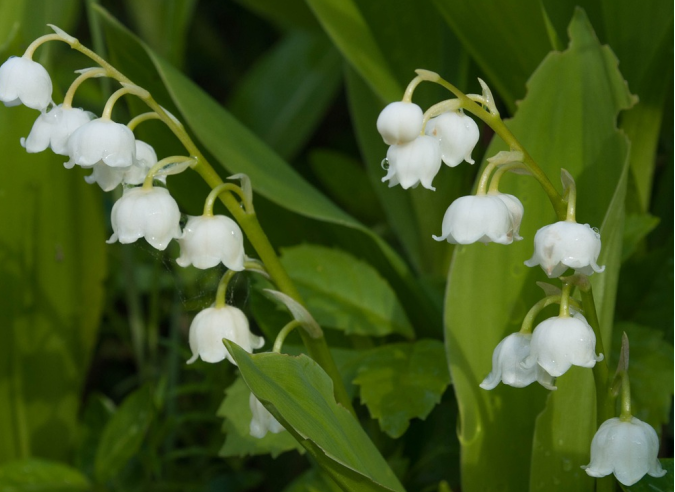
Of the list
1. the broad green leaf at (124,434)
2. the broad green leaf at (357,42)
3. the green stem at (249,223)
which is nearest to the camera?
the green stem at (249,223)

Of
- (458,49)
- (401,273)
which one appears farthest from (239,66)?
(401,273)

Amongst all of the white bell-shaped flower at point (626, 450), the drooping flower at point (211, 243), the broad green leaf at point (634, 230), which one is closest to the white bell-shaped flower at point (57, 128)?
the drooping flower at point (211, 243)

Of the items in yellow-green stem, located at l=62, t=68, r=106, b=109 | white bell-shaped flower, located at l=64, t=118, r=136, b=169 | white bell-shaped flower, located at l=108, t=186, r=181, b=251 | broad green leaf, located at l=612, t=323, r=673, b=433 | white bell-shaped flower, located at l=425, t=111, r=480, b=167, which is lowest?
broad green leaf, located at l=612, t=323, r=673, b=433

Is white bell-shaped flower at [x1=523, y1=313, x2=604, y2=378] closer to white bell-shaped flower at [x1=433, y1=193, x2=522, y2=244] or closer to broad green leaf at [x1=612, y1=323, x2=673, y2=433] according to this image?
white bell-shaped flower at [x1=433, y1=193, x2=522, y2=244]

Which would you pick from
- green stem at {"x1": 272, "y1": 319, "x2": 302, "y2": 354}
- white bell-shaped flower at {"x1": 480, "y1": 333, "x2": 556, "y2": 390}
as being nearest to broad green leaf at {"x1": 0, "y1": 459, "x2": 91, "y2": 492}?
green stem at {"x1": 272, "y1": 319, "x2": 302, "y2": 354}

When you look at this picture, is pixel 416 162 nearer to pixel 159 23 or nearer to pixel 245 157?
pixel 245 157

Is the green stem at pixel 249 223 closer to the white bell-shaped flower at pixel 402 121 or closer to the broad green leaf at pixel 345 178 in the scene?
the white bell-shaped flower at pixel 402 121

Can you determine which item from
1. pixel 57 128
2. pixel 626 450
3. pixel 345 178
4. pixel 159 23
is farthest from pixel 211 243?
pixel 159 23
